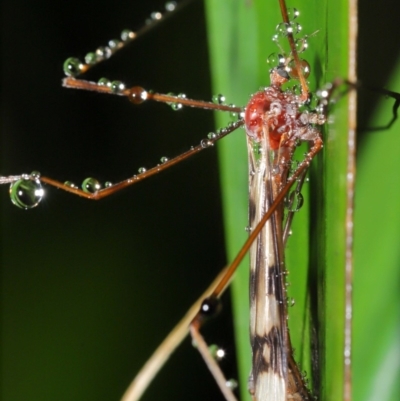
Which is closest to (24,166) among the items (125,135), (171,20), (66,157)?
(66,157)

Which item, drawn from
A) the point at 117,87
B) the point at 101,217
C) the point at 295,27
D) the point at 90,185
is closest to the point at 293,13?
the point at 295,27

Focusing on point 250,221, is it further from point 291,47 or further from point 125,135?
point 125,135

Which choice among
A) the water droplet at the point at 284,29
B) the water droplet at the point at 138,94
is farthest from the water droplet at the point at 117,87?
the water droplet at the point at 284,29

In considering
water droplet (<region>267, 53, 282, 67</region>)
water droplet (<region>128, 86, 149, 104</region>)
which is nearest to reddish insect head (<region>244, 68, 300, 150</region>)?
water droplet (<region>267, 53, 282, 67</region>)

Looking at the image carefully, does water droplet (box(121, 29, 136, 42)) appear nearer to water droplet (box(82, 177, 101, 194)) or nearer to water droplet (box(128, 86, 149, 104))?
water droplet (box(128, 86, 149, 104))

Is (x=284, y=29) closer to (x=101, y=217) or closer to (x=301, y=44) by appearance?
(x=301, y=44)
